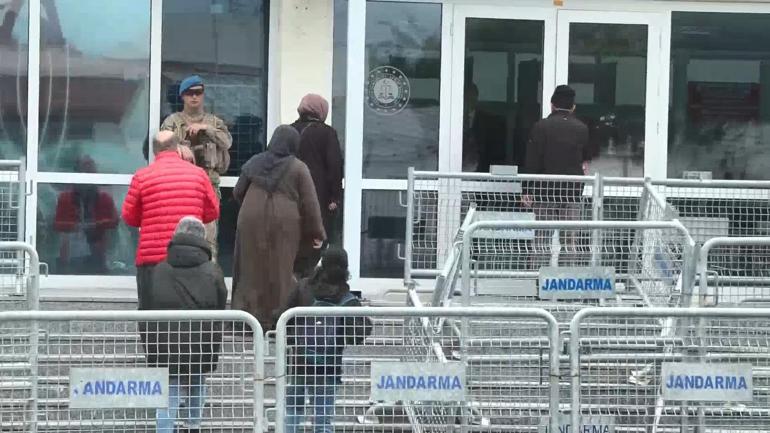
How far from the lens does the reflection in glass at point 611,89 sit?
1168 centimetres

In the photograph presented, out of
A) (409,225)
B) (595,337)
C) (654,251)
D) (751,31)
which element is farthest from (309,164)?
(595,337)

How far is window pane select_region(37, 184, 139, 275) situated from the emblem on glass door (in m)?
2.08

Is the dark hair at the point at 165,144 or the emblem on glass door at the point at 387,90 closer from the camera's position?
the dark hair at the point at 165,144

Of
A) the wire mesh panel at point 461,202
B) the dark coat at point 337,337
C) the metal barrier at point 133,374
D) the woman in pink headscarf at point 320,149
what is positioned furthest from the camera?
the woman in pink headscarf at point 320,149

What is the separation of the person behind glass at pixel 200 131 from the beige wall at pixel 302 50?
0.65m

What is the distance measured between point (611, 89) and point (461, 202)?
190 centimetres

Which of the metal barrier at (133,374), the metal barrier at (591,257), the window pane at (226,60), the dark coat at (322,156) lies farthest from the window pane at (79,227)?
the metal barrier at (133,374)

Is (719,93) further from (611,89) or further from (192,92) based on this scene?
(192,92)

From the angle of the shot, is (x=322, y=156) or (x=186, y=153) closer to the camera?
(x=186, y=153)

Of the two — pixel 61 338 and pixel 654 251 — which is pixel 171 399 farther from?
pixel 654 251

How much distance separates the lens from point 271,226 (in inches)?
380

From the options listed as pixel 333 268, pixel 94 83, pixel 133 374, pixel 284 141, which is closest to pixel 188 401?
pixel 133 374

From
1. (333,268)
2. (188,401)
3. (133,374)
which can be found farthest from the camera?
(333,268)

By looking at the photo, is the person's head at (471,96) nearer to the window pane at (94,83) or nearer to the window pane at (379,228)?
the window pane at (379,228)
